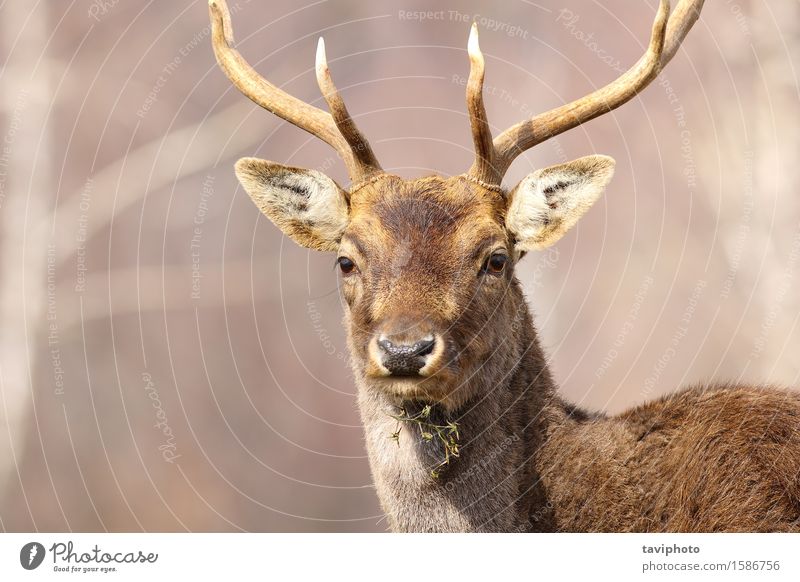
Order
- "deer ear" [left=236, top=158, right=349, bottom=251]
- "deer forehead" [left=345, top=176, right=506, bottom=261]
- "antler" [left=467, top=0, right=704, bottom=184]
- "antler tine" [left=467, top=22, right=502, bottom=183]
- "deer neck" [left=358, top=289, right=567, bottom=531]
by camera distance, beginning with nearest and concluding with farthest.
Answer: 1. "deer neck" [left=358, top=289, right=567, bottom=531]
2. "deer forehead" [left=345, top=176, right=506, bottom=261]
3. "antler tine" [left=467, top=22, right=502, bottom=183]
4. "antler" [left=467, top=0, right=704, bottom=184]
5. "deer ear" [left=236, top=158, right=349, bottom=251]

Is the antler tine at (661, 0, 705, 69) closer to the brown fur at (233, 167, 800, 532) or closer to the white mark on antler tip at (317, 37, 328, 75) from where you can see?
the brown fur at (233, 167, 800, 532)

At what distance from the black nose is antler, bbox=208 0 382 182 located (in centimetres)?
208

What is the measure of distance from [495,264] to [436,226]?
546mm

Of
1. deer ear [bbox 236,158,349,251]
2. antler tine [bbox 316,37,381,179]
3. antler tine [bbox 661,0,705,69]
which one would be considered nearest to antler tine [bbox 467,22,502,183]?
antler tine [bbox 316,37,381,179]

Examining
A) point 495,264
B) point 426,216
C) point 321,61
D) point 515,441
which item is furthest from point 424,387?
point 321,61

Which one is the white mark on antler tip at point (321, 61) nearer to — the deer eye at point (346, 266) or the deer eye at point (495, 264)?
the deer eye at point (346, 266)

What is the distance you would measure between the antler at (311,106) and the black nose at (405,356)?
2.08 m

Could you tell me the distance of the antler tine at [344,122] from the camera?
8.74 m

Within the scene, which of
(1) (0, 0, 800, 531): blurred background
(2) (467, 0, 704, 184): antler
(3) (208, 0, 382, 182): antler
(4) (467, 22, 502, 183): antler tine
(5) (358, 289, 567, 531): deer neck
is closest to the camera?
(5) (358, 289, 567, 531): deer neck

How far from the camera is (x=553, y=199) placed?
8641 millimetres

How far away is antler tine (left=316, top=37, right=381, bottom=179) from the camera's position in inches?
344

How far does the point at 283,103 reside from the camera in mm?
9523
